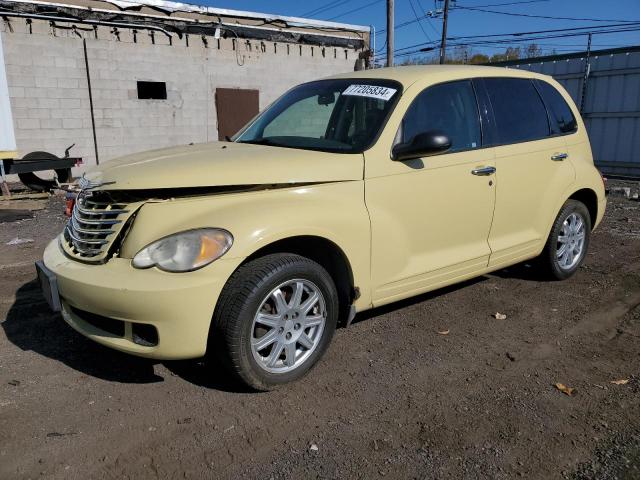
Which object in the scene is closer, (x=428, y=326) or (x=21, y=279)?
(x=428, y=326)

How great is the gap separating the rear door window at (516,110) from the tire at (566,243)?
32.1 inches

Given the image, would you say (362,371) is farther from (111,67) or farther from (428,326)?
(111,67)

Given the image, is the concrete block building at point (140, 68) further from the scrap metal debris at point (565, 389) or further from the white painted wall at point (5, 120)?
the scrap metal debris at point (565, 389)

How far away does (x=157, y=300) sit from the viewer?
2803mm

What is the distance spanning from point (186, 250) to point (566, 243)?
3.86 meters

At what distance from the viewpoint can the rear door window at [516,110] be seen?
4449mm

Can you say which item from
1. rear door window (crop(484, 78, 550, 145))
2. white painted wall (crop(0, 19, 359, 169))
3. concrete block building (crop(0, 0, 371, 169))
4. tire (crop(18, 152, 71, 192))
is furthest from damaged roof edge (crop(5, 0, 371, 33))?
rear door window (crop(484, 78, 550, 145))

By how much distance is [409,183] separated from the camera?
3.73 metres

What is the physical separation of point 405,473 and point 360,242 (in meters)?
1.41

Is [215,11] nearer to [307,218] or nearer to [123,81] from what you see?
[123,81]

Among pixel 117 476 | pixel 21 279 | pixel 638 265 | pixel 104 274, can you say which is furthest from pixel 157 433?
pixel 638 265

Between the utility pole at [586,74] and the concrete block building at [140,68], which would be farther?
the utility pole at [586,74]

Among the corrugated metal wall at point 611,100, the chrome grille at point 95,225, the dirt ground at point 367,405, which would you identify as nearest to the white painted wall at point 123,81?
the corrugated metal wall at point 611,100

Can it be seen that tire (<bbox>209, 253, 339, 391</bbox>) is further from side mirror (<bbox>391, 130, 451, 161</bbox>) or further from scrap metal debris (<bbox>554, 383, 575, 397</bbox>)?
scrap metal debris (<bbox>554, 383, 575, 397</bbox>)
